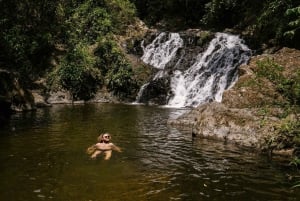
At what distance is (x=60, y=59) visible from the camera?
38594 millimetres

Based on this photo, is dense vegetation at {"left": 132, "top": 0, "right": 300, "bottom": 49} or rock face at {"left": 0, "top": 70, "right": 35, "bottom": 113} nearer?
rock face at {"left": 0, "top": 70, "right": 35, "bottom": 113}

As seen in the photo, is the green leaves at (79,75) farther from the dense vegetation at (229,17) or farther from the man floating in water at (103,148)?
the man floating in water at (103,148)

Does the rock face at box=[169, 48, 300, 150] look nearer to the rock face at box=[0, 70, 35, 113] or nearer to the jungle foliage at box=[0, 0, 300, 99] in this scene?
the rock face at box=[0, 70, 35, 113]

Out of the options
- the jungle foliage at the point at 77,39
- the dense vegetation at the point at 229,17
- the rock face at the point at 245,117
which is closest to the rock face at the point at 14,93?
the jungle foliage at the point at 77,39

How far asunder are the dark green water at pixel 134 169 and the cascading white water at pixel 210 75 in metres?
14.0

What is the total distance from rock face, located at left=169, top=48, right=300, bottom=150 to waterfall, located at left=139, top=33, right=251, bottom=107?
11.6 m

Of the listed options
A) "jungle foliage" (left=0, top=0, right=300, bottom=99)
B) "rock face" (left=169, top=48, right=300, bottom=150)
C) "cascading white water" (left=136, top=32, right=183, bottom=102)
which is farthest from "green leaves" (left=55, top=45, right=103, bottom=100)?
"rock face" (left=169, top=48, right=300, bottom=150)

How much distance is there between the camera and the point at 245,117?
16922mm

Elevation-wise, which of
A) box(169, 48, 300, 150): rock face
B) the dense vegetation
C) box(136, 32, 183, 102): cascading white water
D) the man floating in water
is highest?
the dense vegetation

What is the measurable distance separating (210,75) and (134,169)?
902 inches

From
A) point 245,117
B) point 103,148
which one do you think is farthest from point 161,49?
point 103,148

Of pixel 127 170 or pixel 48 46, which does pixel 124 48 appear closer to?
pixel 48 46

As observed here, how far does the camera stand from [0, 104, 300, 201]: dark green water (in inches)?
399

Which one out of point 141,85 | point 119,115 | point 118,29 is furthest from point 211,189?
point 118,29
